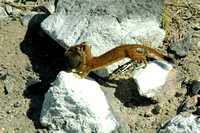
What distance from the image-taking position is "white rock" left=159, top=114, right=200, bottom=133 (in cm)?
311

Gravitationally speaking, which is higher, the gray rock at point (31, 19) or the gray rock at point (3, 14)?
the gray rock at point (31, 19)

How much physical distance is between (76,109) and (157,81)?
108 centimetres

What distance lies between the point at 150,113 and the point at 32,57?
1.93 metres

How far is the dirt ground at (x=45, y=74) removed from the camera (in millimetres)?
3637

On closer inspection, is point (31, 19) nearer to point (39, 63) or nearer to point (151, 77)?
point (39, 63)

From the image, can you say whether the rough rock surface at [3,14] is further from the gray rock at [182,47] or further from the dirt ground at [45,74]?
the gray rock at [182,47]

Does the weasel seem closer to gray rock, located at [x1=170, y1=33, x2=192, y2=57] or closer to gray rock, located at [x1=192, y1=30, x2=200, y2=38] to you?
gray rock, located at [x1=170, y1=33, x2=192, y2=57]

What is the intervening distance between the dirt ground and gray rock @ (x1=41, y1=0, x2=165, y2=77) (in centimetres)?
31

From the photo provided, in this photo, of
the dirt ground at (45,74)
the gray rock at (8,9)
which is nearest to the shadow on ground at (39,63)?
the dirt ground at (45,74)

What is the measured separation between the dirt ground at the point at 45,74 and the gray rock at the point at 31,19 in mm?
91

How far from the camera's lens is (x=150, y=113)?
370cm

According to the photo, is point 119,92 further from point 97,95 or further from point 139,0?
point 139,0

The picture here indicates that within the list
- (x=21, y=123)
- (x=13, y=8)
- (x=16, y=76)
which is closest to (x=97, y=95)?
(x=21, y=123)

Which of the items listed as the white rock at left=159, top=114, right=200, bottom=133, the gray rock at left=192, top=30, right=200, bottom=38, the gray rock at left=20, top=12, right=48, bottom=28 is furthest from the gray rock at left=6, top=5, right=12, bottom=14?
the white rock at left=159, top=114, right=200, bottom=133
